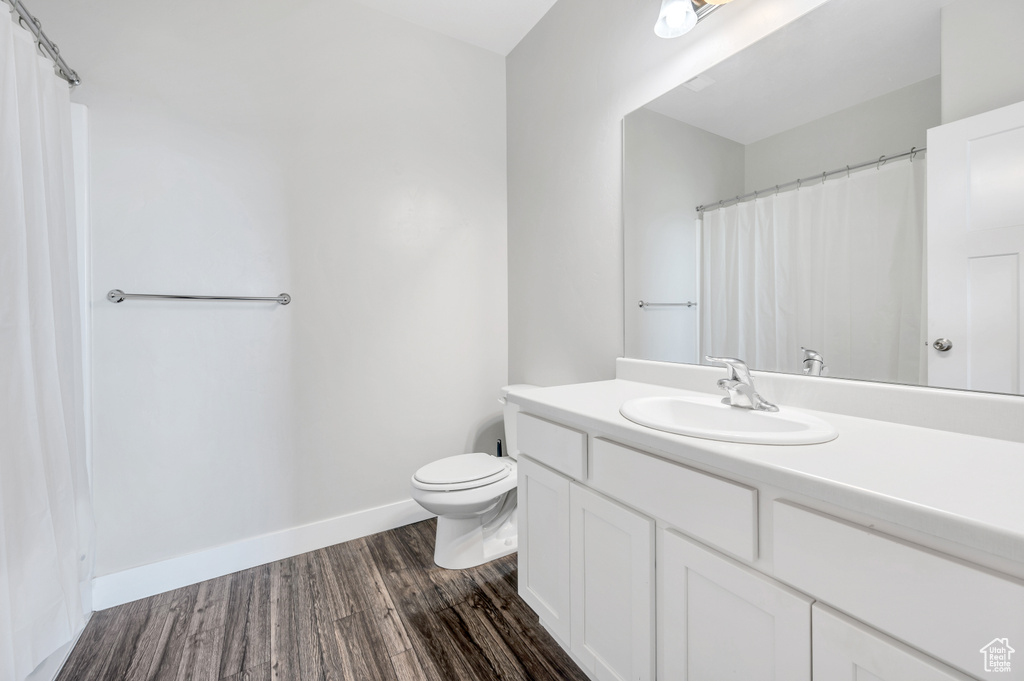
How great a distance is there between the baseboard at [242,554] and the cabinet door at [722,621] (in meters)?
1.51

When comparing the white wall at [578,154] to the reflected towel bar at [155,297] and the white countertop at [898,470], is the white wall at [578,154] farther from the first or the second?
the reflected towel bar at [155,297]

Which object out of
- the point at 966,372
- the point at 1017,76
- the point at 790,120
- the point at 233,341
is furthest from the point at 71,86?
the point at 966,372

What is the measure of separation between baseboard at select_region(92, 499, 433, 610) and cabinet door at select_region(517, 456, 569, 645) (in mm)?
967

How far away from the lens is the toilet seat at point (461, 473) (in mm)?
1640

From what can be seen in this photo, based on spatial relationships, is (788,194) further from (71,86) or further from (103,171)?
(71,86)

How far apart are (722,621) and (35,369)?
5.82 ft

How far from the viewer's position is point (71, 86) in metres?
1.46

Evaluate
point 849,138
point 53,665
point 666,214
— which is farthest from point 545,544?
point 53,665

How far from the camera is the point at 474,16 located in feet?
6.63

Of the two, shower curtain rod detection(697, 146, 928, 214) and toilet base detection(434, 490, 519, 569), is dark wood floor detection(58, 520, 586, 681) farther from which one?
shower curtain rod detection(697, 146, 928, 214)

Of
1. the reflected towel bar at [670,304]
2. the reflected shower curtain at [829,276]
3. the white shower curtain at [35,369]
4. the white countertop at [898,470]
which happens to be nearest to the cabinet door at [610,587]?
the white countertop at [898,470]

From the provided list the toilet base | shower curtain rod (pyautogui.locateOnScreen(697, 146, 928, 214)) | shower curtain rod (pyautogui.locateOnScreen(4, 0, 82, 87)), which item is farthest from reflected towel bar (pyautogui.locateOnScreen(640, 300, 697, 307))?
shower curtain rod (pyautogui.locateOnScreen(4, 0, 82, 87))

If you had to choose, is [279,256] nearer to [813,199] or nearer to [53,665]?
[53,665]

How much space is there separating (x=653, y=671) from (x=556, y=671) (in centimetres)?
43
